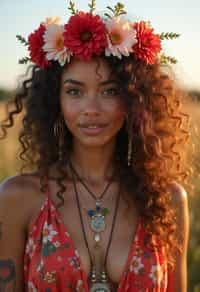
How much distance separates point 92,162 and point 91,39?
2.21 feet

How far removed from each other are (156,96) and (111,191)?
578 millimetres

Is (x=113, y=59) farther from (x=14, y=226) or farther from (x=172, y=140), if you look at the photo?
(x=14, y=226)

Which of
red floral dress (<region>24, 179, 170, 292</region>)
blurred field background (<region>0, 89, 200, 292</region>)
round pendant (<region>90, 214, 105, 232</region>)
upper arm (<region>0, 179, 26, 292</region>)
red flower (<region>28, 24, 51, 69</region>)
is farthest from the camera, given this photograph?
blurred field background (<region>0, 89, 200, 292</region>)

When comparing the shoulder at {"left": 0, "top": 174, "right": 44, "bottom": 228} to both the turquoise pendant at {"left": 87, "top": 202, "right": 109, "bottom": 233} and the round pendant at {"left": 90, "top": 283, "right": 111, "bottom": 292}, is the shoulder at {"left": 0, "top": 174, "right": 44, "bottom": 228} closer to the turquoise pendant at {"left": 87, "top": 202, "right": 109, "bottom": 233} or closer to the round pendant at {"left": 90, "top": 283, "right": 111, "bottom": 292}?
the turquoise pendant at {"left": 87, "top": 202, "right": 109, "bottom": 233}

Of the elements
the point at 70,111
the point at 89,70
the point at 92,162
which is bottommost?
the point at 92,162

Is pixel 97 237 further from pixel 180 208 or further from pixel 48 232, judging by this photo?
pixel 180 208

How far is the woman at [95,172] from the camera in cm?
325

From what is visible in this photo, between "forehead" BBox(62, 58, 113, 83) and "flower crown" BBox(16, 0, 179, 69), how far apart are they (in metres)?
0.03

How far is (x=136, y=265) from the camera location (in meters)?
3.26

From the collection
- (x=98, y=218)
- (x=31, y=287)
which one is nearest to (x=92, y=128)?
(x=98, y=218)

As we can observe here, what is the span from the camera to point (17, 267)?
3.32m

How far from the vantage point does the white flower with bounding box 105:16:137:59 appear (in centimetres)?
336

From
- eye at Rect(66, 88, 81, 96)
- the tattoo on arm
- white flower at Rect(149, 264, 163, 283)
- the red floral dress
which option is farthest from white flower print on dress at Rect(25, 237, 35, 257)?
eye at Rect(66, 88, 81, 96)

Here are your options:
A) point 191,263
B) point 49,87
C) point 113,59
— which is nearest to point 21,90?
point 49,87
